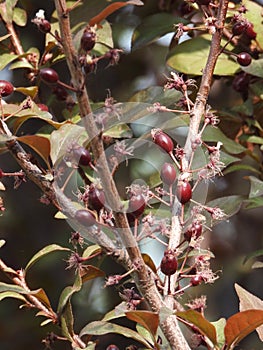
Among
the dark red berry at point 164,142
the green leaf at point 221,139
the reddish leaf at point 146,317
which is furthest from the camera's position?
the green leaf at point 221,139

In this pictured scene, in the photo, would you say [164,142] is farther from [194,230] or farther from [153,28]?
[153,28]

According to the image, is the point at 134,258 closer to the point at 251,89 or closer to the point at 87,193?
the point at 87,193

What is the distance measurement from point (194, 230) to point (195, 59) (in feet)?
1.59

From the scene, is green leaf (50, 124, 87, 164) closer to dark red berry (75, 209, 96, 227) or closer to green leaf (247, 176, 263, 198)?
dark red berry (75, 209, 96, 227)

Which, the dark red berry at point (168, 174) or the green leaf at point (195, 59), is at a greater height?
the dark red berry at point (168, 174)

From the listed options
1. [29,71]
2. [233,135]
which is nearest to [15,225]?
[29,71]

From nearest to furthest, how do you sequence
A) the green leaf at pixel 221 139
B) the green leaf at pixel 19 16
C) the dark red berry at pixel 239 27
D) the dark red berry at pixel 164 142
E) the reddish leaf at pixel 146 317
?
1. the reddish leaf at pixel 146 317
2. the dark red berry at pixel 164 142
3. the dark red berry at pixel 239 27
4. the green leaf at pixel 221 139
5. the green leaf at pixel 19 16

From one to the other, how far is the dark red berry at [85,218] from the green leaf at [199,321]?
118 mm

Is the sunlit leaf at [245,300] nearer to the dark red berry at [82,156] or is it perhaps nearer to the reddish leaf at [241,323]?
the reddish leaf at [241,323]

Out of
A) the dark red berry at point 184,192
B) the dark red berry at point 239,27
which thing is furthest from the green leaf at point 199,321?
the dark red berry at point 239,27

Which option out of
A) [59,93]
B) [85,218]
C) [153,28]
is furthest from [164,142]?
[153,28]

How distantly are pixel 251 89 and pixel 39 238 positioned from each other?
0.46 metres

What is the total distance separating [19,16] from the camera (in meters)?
1.21

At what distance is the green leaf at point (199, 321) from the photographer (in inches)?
27.1
